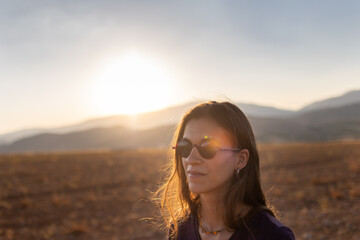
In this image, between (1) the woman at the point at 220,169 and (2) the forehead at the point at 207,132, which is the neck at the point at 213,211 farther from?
(2) the forehead at the point at 207,132

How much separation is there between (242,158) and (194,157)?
1.13ft

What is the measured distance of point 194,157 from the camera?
1990mm

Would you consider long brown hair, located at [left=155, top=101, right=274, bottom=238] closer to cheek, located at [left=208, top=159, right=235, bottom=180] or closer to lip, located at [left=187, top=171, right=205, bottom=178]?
cheek, located at [left=208, top=159, right=235, bottom=180]

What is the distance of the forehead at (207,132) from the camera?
1993 millimetres

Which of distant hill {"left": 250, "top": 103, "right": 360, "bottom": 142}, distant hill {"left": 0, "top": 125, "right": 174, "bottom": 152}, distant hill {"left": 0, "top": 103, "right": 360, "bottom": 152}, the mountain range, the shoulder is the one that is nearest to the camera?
the shoulder

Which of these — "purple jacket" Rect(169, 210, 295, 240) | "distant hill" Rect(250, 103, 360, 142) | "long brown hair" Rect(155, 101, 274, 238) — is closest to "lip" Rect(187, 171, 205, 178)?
"long brown hair" Rect(155, 101, 274, 238)

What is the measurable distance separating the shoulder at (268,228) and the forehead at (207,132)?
0.52 m

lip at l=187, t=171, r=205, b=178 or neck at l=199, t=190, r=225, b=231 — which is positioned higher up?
lip at l=187, t=171, r=205, b=178

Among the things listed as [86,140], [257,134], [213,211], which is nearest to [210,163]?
[213,211]

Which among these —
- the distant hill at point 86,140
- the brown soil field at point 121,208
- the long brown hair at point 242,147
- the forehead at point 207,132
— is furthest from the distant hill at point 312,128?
the forehead at point 207,132

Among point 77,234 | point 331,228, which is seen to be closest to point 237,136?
point 331,228

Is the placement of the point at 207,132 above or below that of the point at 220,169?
above

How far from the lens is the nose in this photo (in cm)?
198

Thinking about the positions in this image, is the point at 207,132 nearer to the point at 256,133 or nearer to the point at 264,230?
the point at 264,230
